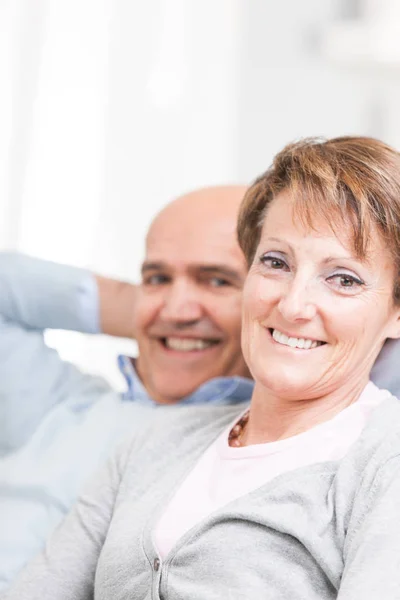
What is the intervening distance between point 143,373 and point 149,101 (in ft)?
4.33

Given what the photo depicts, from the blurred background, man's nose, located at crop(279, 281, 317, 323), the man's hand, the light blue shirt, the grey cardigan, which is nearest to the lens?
the grey cardigan

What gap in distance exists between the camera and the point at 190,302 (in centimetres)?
175

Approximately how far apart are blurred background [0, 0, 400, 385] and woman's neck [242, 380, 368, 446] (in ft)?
5.30

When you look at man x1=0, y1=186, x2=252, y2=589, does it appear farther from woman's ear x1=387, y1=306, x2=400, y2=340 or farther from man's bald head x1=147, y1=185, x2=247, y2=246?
woman's ear x1=387, y1=306, x2=400, y2=340

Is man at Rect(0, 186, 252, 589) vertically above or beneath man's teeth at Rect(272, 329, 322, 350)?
beneath

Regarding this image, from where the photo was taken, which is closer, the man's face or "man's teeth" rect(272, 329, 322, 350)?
"man's teeth" rect(272, 329, 322, 350)

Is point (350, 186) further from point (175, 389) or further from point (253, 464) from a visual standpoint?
point (175, 389)

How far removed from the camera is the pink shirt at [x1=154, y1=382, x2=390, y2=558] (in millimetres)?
1176

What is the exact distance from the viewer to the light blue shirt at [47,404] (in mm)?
1644

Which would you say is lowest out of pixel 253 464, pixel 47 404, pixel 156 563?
pixel 47 404

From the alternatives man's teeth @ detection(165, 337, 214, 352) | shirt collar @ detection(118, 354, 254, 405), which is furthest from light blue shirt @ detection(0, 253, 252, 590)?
man's teeth @ detection(165, 337, 214, 352)

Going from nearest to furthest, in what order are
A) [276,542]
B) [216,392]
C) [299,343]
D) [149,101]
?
[276,542] < [299,343] < [216,392] < [149,101]

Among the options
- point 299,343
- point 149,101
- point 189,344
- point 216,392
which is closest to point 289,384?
point 299,343

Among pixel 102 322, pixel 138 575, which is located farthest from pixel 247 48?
pixel 138 575
